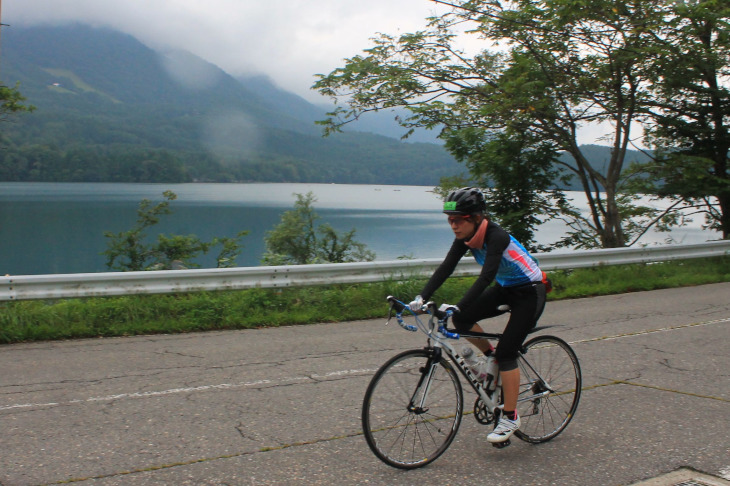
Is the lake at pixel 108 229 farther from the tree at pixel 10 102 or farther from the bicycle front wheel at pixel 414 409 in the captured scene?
the bicycle front wheel at pixel 414 409

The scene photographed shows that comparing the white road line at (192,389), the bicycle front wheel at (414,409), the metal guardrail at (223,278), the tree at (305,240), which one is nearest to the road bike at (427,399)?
the bicycle front wheel at (414,409)

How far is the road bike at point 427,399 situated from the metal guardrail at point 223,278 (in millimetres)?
5876

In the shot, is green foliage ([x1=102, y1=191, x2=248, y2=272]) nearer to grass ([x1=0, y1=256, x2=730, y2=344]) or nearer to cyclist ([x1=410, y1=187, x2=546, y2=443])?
grass ([x1=0, y1=256, x2=730, y2=344])

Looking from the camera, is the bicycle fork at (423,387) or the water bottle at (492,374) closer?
the bicycle fork at (423,387)

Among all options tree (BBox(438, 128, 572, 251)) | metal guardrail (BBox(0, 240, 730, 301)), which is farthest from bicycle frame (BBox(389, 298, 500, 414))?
tree (BBox(438, 128, 572, 251))

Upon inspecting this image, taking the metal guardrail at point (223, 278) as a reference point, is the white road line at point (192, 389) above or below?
below

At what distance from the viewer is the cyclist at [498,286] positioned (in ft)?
12.9

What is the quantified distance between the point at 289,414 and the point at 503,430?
1770mm

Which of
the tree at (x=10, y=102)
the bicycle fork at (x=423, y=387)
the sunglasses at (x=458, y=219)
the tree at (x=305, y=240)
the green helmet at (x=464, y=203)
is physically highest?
the tree at (x=10, y=102)

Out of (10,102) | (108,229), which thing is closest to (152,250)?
(10,102)

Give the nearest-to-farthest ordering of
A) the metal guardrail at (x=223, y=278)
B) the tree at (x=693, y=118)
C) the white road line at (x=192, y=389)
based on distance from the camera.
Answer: the white road line at (x=192, y=389), the metal guardrail at (x=223, y=278), the tree at (x=693, y=118)

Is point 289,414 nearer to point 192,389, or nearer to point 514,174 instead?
point 192,389

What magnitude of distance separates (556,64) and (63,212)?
56443 millimetres

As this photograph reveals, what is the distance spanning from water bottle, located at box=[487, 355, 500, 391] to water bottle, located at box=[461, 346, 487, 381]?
30 mm
